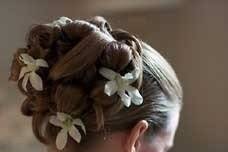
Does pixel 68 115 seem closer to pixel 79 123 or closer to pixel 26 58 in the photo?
pixel 79 123

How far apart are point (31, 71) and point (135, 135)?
0.73 ft

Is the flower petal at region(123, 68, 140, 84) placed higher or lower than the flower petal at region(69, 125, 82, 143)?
higher

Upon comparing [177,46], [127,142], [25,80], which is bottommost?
[177,46]

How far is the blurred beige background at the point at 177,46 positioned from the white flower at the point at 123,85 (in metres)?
1.14

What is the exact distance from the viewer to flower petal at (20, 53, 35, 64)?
994mm

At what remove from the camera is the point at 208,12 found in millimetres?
2068

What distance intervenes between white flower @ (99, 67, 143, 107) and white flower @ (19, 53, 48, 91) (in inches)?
4.5

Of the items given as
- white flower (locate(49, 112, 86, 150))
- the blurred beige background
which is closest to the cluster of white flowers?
white flower (locate(49, 112, 86, 150))

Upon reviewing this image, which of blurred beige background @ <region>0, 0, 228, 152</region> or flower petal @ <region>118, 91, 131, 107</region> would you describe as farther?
blurred beige background @ <region>0, 0, 228, 152</region>

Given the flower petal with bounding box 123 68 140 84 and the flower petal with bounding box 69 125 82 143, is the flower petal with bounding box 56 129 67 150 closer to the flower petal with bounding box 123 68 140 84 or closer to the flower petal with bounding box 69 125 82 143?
the flower petal with bounding box 69 125 82 143

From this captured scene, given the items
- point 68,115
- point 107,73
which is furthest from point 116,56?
point 68,115

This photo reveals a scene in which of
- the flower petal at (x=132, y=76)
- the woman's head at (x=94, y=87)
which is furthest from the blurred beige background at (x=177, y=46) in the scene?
the flower petal at (x=132, y=76)

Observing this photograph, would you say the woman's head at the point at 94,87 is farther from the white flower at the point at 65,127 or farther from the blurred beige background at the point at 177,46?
the blurred beige background at the point at 177,46

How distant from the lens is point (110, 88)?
951mm
